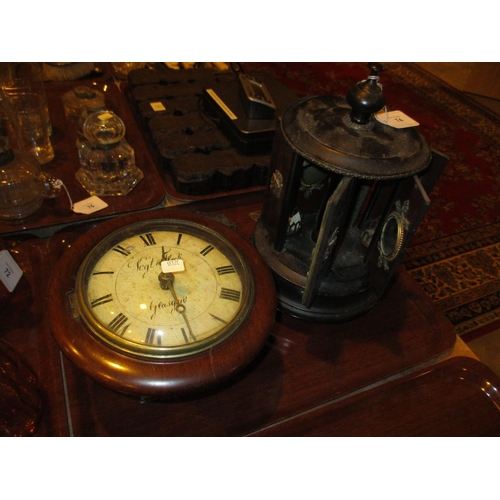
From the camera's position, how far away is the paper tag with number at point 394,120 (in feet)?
2.58

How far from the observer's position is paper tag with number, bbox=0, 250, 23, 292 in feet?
2.91

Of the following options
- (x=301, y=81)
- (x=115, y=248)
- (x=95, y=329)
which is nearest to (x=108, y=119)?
(x=115, y=248)

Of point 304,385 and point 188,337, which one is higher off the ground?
point 188,337

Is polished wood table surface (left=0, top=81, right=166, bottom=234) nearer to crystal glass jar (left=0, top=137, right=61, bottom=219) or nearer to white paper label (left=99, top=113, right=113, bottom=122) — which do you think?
crystal glass jar (left=0, top=137, right=61, bottom=219)

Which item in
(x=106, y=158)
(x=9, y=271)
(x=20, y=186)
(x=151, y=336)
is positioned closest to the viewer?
(x=151, y=336)

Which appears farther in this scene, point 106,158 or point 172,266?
point 106,158

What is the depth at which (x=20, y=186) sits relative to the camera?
1.04 m

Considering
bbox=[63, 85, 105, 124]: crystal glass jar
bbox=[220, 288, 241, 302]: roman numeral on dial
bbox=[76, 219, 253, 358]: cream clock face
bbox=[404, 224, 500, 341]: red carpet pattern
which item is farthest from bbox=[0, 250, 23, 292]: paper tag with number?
bbox=[404, 224, 500, 341]: red carpet pattern

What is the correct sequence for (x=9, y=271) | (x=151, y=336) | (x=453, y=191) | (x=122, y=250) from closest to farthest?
(x=151, y=336) → (x=122, y=250) → (x=9, y=271) → (x=453, y=191)

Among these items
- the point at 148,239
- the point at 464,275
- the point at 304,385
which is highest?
the point at 148,239

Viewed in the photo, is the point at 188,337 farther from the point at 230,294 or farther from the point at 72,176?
the point at 72,176

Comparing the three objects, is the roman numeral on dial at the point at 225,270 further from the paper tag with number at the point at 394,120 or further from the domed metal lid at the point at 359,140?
the paper tag with number at the point at 394,120

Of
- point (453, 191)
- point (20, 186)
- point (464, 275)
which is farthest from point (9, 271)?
point (453, 191)

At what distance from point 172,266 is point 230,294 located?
115mm
